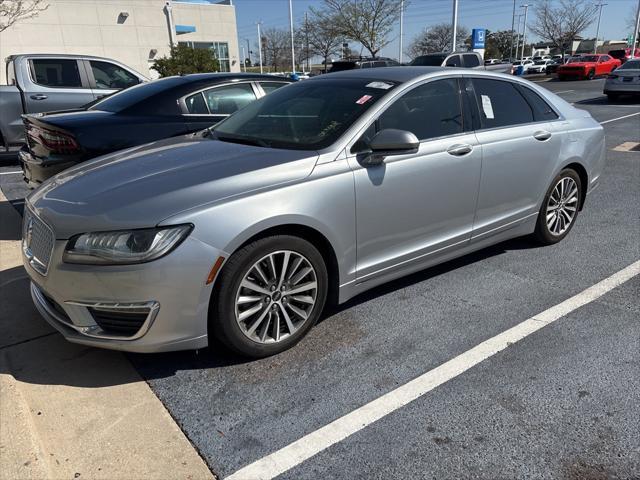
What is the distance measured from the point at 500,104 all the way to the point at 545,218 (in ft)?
3.82

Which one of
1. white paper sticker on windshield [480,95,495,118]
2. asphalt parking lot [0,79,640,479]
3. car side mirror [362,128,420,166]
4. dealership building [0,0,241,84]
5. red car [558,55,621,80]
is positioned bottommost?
red car [558,55,621,80]

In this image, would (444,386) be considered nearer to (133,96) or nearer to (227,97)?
(227,97)

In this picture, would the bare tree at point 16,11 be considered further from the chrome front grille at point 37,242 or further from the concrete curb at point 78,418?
the concrete curb at point 78,418

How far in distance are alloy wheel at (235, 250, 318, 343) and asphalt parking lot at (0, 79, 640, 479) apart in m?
0.19

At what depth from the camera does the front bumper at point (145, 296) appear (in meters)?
2.60

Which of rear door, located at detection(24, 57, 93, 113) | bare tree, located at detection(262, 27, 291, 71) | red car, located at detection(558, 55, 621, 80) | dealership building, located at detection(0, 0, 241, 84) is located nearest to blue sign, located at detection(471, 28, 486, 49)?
red car, located at detection(558, 55, 621, 80)

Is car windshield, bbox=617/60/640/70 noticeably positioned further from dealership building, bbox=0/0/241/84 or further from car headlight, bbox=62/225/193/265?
dealership building, bbox=0/0/241/84

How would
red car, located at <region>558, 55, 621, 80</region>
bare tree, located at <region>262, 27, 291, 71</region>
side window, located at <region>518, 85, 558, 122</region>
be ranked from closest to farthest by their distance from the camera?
side window, located at <region>518, 85, 558, 122</region> < red car, located at <region>558, 55, 621, 80</region> < bare tree, located at <region>262, 27, 291, 71</region>

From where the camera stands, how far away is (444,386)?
111 inches

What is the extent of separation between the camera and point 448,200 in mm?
3748

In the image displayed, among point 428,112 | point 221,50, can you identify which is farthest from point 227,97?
point 221,50

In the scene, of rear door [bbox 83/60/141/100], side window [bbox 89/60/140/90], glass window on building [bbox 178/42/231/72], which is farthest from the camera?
glass window on building [bbox 178/42/231/72]

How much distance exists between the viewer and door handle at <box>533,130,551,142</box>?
4.38 metres

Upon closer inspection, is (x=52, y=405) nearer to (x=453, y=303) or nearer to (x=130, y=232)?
(x=130, y=232)
